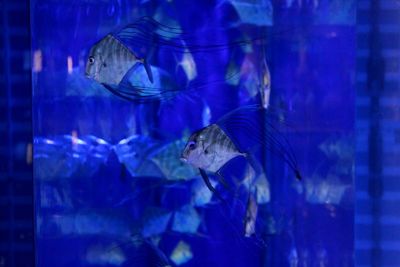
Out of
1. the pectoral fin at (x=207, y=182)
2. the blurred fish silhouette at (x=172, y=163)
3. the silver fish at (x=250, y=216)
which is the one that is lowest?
the silver fish at (x=250, y=216)

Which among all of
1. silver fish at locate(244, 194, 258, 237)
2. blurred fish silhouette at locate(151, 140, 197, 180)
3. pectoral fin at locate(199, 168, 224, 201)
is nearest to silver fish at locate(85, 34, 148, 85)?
blurred fish silhouette at locate(151, 140, 197, 180)

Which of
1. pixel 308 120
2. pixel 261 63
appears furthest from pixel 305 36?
pixel 308 120

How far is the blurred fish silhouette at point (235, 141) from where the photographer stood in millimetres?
2041

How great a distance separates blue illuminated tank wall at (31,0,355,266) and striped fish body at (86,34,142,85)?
65mm

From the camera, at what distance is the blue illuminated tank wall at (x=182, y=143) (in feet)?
6.84

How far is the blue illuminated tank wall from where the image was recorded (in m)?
2.09

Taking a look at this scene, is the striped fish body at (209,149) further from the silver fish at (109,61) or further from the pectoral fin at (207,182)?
the silver fish at (109,61)

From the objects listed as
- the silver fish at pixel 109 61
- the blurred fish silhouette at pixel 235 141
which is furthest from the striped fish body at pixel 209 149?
the silver fish at pixel 109 61

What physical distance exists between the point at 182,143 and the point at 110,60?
46 centimetres

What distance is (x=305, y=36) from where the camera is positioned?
6.85ft

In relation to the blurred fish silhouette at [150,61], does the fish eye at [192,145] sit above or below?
below

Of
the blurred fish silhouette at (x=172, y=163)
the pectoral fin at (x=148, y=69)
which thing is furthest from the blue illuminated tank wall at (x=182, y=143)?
the pectoral fin at (x=148, y=69)

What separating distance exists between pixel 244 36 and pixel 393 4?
2.40 feet

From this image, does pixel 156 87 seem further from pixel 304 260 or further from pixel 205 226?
pixel 304 260
